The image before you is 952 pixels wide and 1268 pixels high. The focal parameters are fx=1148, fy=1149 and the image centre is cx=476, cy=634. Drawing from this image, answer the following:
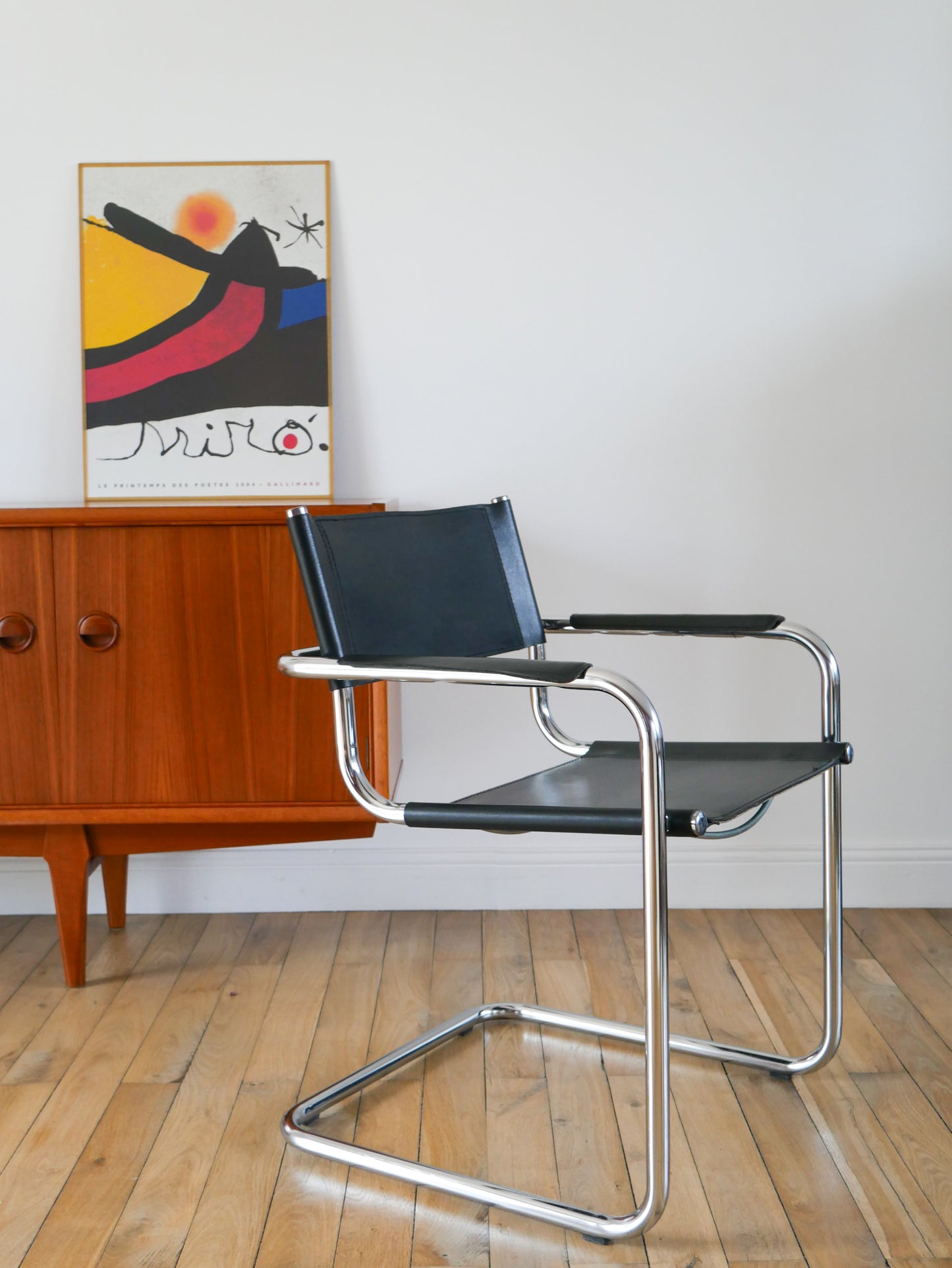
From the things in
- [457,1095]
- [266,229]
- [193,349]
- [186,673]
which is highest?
[266,229]

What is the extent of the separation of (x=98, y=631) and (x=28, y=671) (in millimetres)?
150

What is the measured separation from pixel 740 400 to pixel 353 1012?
1416 mm

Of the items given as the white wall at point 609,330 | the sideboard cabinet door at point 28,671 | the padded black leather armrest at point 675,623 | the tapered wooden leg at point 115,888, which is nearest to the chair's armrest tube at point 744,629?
the padded black leather armrest at point 675,623

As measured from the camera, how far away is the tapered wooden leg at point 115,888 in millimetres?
2338

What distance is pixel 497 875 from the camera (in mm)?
2445

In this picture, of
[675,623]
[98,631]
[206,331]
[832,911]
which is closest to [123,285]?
[206,331]

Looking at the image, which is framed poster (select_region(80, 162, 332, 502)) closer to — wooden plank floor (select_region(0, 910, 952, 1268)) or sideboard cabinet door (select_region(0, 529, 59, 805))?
sideboard cabinet door (select_region(0, 529, 59, 805))

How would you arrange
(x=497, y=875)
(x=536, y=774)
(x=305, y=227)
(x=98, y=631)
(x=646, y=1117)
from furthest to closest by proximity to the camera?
(x=497, y=875)
(x=305, y=227)
(x=98, y=631)
(x=536, y=774)
(x=646, y=1117)

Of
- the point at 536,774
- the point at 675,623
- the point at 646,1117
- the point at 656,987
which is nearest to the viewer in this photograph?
the point at 656,987

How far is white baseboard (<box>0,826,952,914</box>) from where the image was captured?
8.00 feet

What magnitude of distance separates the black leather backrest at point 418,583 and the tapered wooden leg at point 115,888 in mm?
1027

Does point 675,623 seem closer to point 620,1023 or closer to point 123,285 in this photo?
point 620,1023

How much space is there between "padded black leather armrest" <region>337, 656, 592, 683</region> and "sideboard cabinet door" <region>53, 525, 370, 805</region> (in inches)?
25.6

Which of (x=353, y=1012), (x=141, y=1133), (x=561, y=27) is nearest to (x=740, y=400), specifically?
(x=561, y=27)
